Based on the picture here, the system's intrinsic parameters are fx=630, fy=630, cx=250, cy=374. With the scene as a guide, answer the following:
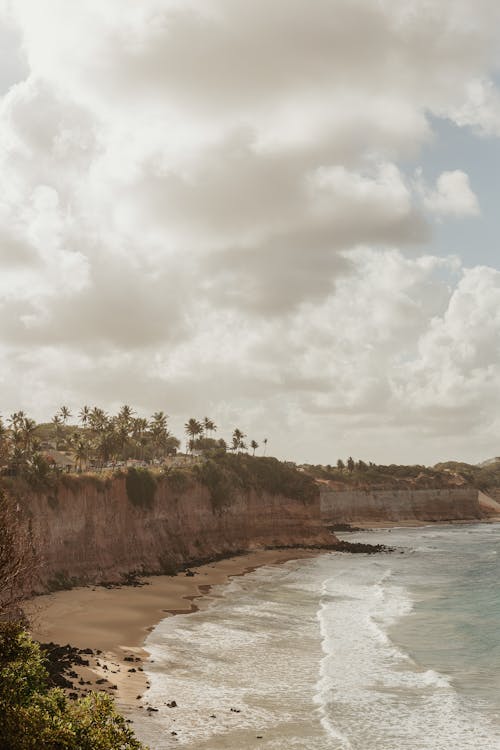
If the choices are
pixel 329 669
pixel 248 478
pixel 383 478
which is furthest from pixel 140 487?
pixel 383 478

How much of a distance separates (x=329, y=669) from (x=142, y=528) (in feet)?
132

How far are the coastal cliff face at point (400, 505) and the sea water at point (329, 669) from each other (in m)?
107

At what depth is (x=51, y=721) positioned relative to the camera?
1393cm

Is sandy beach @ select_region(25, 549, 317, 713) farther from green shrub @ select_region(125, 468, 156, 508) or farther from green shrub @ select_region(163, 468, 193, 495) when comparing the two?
green shrub @ select_region(163, 468, 193, 495)

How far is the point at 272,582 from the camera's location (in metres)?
63.0

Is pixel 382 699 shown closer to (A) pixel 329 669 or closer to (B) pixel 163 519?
(A) pixel 329 669

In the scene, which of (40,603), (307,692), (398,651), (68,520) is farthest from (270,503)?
(307,692)

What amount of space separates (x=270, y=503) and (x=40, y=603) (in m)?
57.5

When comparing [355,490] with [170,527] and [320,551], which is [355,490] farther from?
[170,527]

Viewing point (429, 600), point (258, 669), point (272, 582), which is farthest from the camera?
point (272, 582)

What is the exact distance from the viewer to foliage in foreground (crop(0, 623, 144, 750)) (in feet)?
43.7

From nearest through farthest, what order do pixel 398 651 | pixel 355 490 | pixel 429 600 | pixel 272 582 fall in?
pixel 398 651
pixel 429 600
pixel 272 582
pixel 355 490

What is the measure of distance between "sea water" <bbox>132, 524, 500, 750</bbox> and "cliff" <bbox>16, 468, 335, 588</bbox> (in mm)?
12160

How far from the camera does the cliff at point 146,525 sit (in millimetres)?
55375
